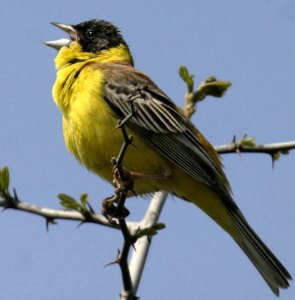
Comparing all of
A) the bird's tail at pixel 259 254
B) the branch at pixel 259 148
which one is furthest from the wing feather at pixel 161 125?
the bird's tail at pixel 259 254

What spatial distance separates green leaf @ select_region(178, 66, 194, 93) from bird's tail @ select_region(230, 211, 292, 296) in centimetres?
118

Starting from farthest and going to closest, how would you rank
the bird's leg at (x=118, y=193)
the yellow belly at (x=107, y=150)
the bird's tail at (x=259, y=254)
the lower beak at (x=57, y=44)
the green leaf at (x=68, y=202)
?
the lower beak at (x=57, y=44)
the bird's tail at (x=259, y=254)
the yellow belly at (x=107, y=150)
the green leaf at (x=68, y=202)
the bird's leg at (x=118, y=193)

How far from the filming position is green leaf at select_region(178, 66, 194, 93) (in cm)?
560

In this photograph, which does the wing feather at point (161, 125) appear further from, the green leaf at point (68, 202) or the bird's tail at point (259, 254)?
the green leaf at point (68, 202)

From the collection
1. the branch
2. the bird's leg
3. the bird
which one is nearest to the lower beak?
the bird

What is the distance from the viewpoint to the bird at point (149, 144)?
511 centimetres

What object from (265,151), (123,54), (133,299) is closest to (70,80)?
(123,54)

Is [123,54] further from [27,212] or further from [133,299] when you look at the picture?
[133,299]

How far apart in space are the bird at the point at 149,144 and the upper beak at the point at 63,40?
502 mm

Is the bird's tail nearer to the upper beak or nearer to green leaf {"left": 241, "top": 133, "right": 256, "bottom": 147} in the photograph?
green leaf {"left": 241, "top": 133, "right": 256, "bottom": 147}

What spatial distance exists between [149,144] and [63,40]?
1888 millimetres

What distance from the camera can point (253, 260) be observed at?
18.3 feet

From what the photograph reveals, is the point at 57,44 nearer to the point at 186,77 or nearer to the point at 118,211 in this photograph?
the point at 186,77

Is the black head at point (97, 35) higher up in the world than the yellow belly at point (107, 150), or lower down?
higher up
